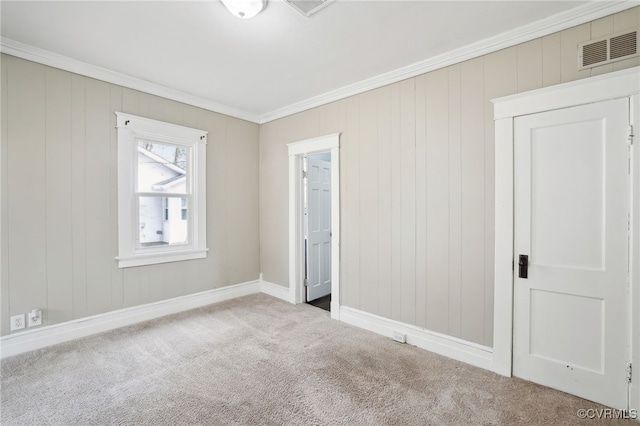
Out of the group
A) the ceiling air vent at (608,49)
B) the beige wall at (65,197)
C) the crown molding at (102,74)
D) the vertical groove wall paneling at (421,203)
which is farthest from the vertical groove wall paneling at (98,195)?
the ceiling air vent at (608,49)

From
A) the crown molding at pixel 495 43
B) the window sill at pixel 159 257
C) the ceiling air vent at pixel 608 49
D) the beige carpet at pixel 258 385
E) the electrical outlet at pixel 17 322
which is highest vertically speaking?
the crown molding at pixel 495 43

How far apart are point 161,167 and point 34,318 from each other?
6.30ft

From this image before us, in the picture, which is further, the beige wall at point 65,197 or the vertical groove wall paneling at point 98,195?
the vertical groove wall paneling at point 98,195

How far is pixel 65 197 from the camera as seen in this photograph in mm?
2828

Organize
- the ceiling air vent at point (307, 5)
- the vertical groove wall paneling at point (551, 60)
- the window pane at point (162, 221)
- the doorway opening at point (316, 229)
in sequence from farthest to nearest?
the doorway opening at point (316, 229) < the window pane at point (162, 221) < the vertical groove wall paneling at point (551, 60) < the ceiling air vent at point (307, 5)

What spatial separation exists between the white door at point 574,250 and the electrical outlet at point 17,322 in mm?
4288

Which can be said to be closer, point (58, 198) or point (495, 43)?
point (495, 43)

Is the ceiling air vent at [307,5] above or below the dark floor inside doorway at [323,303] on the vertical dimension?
above

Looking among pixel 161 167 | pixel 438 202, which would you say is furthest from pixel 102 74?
pixel 438 202

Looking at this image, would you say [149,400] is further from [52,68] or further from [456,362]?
[52,68]

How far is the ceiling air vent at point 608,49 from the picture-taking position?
1884 millimetres

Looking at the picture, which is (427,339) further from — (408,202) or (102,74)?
(102,74)

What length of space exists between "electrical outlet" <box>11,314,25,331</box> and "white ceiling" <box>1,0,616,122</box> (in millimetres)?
2433

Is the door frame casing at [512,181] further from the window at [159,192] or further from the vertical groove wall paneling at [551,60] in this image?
the window at [159,192]
